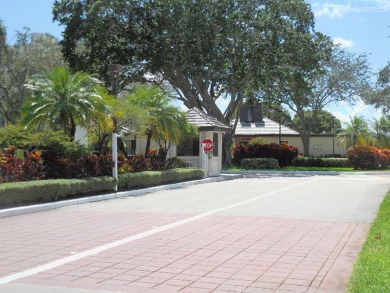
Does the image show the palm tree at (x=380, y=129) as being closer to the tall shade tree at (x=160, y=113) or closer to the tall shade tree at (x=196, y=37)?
the tall shade tree at (x=196, y=37)

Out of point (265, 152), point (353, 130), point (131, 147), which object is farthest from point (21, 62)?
point (353, 130)

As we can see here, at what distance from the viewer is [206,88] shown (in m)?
37.2

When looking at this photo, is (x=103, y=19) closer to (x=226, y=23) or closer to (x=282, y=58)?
(x=226, y=23)

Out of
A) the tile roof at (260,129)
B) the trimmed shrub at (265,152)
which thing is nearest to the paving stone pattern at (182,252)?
the trimmed shrub at (265,152)

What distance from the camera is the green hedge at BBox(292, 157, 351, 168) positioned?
4528 centimetres

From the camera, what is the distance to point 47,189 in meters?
14.2

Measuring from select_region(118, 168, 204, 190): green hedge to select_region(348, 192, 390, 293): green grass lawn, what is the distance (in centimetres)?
1078

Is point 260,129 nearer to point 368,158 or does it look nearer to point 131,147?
point 368,158

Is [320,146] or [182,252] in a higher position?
[320,146]

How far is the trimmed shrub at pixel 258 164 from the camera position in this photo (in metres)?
38.7

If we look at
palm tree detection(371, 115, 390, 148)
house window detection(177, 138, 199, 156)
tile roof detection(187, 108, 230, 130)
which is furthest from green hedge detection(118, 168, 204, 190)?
palm tree detection(371, 115, 390, 148)

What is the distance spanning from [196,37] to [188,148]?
Answer: 7.74 metres

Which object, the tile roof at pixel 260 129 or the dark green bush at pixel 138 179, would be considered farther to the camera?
the tile roof at pixel 260 129

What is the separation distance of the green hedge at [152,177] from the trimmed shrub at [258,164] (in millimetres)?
14348
